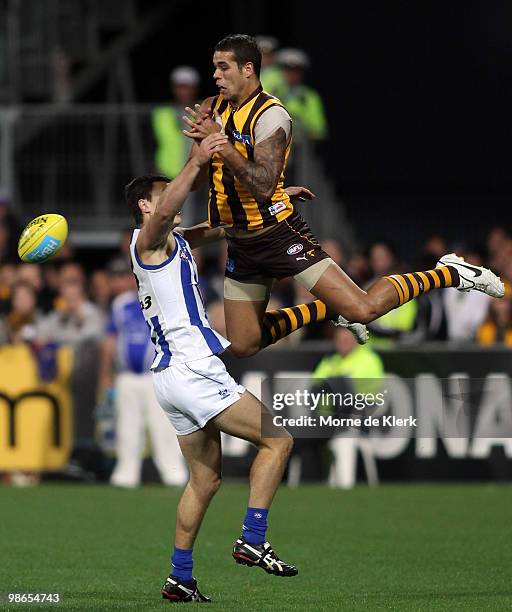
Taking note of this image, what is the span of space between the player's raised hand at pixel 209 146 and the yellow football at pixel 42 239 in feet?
3.61

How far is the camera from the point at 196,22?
23.5 meters

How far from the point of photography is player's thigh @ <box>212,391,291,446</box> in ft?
30.0

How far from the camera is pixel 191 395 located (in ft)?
29.8

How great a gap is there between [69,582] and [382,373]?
6.48 meters

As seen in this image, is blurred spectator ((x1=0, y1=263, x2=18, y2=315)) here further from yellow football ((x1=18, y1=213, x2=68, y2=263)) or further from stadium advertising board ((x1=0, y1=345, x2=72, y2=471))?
yellow football ((x1=18, y1=213, x2=68, y2=263))

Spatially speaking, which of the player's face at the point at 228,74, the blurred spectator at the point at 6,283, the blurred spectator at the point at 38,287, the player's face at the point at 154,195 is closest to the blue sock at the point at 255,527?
the player's face at the point at 154,195

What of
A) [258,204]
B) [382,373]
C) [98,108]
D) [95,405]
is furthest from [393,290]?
[98,108]

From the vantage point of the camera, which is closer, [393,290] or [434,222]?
[393,290]

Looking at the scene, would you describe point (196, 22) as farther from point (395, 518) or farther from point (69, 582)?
point (69, 582)

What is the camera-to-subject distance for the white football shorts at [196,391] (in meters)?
9.09

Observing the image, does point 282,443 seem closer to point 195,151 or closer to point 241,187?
point 241,187

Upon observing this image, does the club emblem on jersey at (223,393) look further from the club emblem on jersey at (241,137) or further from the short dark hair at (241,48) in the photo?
the short dark hair at (241,48)

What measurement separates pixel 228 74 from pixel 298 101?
872 cm

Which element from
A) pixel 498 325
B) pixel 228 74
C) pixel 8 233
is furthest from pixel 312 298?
pixel 228 74
